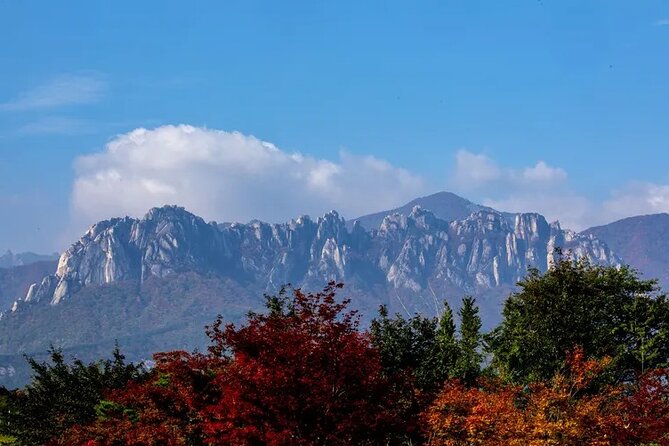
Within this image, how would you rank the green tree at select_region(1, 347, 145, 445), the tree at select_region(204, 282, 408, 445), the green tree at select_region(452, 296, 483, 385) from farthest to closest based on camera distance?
the green tree at select_region(1, 347, 145, 445)
the green tree at select_region(452, 296, 483, 385)
the tree at select_region(204, 282, 408, 445)

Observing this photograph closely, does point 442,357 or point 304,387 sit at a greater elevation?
point 304,387

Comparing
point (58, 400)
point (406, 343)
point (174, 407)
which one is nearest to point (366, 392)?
point (174, 407)

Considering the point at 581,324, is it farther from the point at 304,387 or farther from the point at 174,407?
the point at 304,387

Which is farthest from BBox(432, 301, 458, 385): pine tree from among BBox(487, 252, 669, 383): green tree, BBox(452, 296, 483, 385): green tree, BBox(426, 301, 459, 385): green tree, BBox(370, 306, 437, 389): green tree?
BBox(487, 252, 669, 383): green tree

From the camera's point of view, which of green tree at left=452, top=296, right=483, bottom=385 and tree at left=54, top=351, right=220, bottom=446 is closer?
tree at left=54, top=351, right=220, bottom=446

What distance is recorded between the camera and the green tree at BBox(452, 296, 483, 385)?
53.0m

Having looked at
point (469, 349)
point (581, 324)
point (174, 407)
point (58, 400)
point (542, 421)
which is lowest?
point (542, 421)

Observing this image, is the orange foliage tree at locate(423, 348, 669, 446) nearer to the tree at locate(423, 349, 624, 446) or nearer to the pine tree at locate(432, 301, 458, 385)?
the tree at locate(423, 349, 624, 446)

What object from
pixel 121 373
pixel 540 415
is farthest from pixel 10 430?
pixel 540 415

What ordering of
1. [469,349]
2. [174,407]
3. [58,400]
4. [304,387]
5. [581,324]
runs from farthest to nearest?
[58,400]
[469,349]
[581,324]
[174,407]
[304,387]

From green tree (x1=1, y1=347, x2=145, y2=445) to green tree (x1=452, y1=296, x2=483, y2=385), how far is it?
23.8 meters

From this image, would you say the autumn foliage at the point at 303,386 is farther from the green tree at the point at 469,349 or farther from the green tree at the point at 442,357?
the green tree at the point at 442,357

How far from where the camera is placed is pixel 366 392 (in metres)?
28.4

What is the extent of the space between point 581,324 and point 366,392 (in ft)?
106
